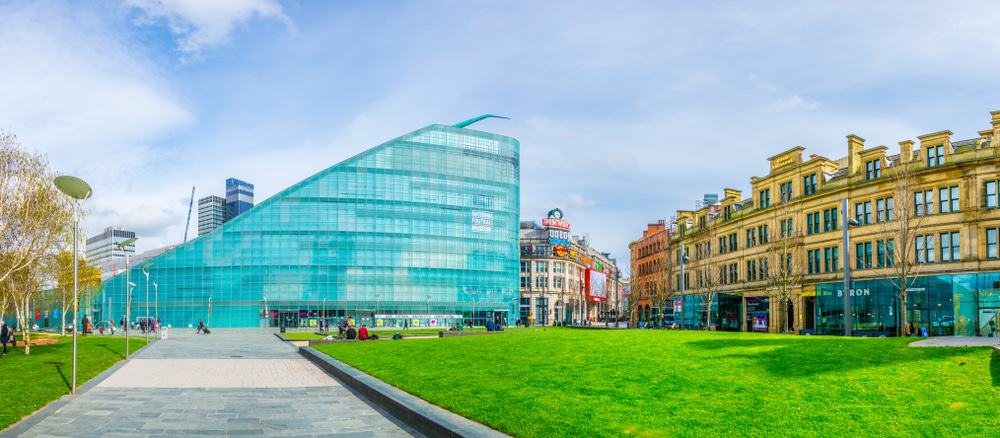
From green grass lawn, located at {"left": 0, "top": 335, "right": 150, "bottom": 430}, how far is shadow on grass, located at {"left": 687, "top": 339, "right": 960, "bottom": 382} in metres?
15.1

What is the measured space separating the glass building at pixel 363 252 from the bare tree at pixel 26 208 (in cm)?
8122

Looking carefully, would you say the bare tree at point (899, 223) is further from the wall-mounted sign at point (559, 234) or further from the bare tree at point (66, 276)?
the wall-mounted sign at point (559, 234)

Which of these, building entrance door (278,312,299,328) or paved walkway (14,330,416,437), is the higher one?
paved walkway (14,330,416,437)

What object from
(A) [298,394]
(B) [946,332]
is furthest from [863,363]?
(B) [946,332]

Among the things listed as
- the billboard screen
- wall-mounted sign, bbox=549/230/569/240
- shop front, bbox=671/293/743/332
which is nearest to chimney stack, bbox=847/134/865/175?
shop front, bbox=671/293/743/332

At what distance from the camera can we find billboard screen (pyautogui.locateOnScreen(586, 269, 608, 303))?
A: 406 feet

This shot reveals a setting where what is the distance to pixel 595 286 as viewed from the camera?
132750 millimetres

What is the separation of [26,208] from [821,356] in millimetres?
33024

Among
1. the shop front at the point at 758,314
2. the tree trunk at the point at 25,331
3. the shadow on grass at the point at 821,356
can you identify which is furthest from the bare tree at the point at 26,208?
the shop front at the point at 758,314

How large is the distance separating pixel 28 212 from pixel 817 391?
3423 cm

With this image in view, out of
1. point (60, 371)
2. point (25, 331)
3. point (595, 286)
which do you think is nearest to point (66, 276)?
point (25, 331)

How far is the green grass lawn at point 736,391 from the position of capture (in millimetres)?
10914

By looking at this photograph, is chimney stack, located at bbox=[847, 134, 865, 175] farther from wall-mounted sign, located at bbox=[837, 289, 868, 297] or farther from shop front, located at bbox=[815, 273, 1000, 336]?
wall-mounted sign, located at bbox=[837, 289, 868, 297]

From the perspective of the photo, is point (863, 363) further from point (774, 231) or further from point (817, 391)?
point (774, 231)
